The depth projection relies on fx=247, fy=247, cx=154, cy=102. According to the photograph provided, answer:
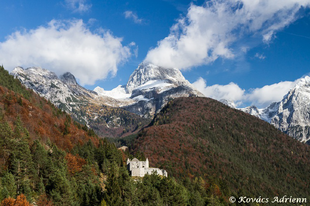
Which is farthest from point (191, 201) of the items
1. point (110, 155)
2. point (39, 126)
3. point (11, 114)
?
point (11, 114)

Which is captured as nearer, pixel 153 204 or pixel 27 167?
pixel 27 167

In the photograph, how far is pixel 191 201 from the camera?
88.1 m

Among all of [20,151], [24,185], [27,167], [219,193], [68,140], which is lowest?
[219,193]

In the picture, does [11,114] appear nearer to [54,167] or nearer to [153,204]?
[54,167]

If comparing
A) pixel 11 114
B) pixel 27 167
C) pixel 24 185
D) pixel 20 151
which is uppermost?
pixel 11 114

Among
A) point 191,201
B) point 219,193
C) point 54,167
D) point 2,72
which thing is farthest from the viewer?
point 2,72

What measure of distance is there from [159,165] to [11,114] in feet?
329

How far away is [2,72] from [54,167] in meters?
107

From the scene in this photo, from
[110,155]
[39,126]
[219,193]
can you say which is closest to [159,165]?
[219,193]

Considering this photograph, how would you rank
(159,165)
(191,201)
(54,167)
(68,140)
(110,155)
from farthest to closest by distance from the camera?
(159,165) < (68,140) < (110,155) < (191,201) < (54,167)

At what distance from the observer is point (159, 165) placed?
547ft

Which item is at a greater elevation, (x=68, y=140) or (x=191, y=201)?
(x=68, y=140)

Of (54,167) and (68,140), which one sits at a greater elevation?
(68,140)

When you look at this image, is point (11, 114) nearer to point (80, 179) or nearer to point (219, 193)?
point (80, 179)
